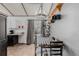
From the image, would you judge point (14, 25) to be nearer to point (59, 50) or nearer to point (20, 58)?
point (59, 50)

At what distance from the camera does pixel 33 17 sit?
886 cm

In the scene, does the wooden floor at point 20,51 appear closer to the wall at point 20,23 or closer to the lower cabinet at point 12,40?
the lower cabinet at point 12,40

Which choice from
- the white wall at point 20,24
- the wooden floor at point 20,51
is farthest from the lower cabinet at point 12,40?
the wooden floor at point 20,51

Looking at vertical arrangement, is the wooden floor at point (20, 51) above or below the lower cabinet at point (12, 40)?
below

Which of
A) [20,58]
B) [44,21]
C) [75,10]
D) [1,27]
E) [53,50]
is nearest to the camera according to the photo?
[20,58]

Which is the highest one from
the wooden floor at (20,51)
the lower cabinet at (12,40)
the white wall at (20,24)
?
the white wall at (20,24)

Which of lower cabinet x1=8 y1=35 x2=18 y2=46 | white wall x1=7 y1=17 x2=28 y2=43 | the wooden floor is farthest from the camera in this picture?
white wall x1=7 y1=17 x2=28 y2=43

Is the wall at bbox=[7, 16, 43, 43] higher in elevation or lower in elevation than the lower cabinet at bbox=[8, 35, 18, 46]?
higher

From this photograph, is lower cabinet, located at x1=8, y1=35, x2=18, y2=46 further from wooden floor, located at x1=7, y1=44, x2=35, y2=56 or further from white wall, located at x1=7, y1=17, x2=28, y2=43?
wooden floor, located at x1=7, y1=44, x2=35, y2=56

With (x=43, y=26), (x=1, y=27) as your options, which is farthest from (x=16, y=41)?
(x=1, y=27)

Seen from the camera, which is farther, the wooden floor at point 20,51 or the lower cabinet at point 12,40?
the lower cabinet at point 12,40

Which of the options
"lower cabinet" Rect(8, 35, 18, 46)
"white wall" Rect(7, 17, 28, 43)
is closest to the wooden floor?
"lower cabinet" Rect(8, 35, 18, 46)

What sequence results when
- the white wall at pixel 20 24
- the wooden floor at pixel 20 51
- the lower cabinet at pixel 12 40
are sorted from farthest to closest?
the white wall at pixel 20 24 < the lower cabinet at pixel 12 40 < the wooden floor at pixel 20 51

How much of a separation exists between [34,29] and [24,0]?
25.2ft
